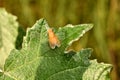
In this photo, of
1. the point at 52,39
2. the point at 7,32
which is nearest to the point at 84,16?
the point at 7,32

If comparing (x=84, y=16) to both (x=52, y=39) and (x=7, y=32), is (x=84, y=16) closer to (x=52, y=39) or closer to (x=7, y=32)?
(x=7, y=32)

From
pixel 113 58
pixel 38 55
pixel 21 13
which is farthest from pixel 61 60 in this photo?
pixel 21 13

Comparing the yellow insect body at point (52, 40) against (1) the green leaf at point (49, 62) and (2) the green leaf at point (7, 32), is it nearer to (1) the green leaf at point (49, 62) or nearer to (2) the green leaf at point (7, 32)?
(1) the green leaf at point (49, 62)

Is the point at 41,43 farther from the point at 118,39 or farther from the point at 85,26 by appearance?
the point at 118,39

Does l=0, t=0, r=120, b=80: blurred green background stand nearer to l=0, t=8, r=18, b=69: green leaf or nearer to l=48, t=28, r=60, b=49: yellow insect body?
l=0, t=8, r=18, b=69: green leaf

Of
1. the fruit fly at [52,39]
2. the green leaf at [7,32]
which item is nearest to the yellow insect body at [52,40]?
the fruit fly at [52,39]
